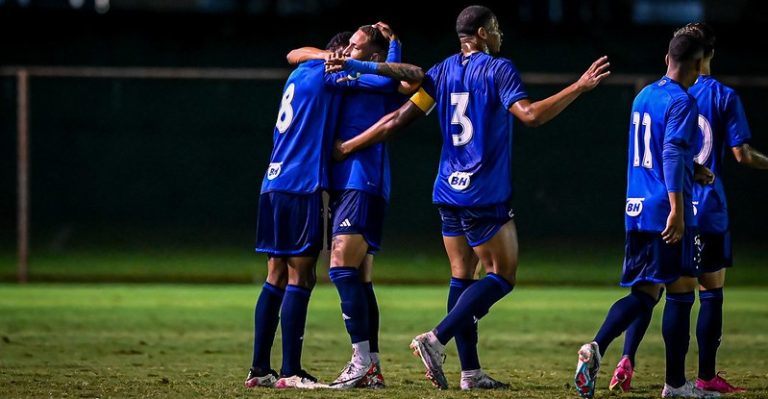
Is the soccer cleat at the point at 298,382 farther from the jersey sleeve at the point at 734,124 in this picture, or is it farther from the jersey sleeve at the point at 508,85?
the jersey sleeve at the point at 734,124

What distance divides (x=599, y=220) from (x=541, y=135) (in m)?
1.65

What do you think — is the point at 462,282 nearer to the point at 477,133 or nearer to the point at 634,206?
the point at 477,133

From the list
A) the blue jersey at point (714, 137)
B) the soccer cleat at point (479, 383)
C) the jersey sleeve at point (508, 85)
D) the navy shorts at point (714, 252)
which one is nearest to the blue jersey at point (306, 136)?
the jersey sleeve at point (508, 85)

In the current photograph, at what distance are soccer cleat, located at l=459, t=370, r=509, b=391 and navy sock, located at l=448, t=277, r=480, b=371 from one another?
7cm

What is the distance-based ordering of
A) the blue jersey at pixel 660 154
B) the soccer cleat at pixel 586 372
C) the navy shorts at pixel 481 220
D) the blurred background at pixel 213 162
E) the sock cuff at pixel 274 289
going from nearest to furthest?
1. the soccer cleat at pixel 586 372
2. the blue jersey at pixel 660 154
3. the navy shorts at pixel 481 220
4. the sock cuff at pixel 274 289
5. the blurred background at pixel 213 162

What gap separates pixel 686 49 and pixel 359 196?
2.17 meters

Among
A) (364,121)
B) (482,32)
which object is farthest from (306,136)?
(482,32)

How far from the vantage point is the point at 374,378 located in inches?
307

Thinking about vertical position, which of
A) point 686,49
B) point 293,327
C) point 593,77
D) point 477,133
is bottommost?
point 293,327

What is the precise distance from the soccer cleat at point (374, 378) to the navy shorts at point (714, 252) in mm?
2177

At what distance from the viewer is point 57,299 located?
540 inches

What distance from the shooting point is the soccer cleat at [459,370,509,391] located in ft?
25.5

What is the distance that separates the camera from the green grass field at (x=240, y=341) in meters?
7.82

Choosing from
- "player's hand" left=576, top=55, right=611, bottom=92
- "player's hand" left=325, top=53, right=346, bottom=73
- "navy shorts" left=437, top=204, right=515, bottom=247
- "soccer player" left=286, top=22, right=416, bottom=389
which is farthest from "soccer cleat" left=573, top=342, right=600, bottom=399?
"player's hand" left=325, top=53, right=346, bottom=73
